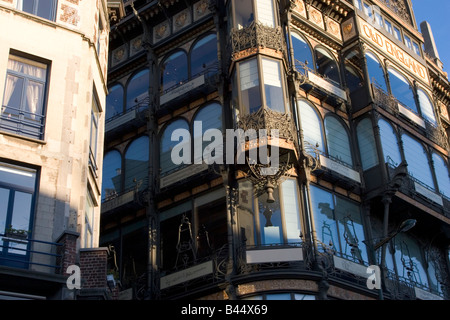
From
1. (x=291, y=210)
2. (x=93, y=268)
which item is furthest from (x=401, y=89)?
(x=93, y=268)

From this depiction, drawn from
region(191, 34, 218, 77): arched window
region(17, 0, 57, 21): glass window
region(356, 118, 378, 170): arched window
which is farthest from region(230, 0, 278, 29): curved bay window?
region(17, 0, 57, 21): glass window

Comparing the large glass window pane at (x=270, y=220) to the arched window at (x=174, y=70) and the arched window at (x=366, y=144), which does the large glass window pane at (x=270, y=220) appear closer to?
the arched window at (x=366, y=144)

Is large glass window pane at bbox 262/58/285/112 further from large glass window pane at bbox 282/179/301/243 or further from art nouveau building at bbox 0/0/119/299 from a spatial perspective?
art nouveau building at bbox 0/0/119/299

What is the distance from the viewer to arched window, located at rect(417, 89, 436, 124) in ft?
127

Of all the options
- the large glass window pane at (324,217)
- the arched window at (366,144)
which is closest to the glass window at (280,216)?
the large glass window pane at (324,217)

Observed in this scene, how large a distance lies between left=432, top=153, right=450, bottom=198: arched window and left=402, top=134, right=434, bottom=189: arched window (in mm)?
728

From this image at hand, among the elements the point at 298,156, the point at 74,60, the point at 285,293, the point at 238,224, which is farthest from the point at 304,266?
the point at 74,60

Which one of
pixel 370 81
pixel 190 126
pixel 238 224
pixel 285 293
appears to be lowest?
pixel 285 293

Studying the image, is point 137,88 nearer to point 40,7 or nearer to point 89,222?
point 40,7

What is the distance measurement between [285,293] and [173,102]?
464 inches

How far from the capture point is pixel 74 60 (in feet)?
72.8

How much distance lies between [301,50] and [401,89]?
22.3ft
